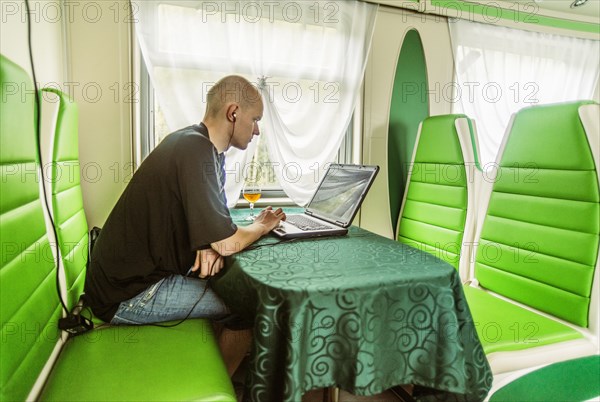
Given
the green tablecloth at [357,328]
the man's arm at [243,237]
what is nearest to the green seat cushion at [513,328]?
the green tablecloth at [357,328]

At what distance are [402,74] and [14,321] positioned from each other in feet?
8.37

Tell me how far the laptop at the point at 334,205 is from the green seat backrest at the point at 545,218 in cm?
64

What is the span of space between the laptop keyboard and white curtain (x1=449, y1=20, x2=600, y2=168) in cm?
158

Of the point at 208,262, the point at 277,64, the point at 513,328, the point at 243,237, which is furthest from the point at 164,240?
the point at 277,64

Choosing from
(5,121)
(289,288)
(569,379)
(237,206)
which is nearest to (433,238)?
(569,379)

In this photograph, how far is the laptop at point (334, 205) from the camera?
5.36 feet

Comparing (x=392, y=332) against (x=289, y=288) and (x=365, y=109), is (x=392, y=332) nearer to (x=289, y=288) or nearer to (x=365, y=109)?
(x=289, y=288)

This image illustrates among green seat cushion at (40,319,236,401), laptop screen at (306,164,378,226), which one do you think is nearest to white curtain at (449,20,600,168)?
laptop screen at (306,164,378,226)

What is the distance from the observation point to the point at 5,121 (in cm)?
88

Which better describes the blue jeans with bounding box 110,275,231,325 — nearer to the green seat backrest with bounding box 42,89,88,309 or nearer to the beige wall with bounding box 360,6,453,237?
the green seat backrest with bounding box 42,89,88,309

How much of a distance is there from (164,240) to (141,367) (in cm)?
40

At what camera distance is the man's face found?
5.23ft

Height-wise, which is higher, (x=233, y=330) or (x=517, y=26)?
(x=517, y=26)

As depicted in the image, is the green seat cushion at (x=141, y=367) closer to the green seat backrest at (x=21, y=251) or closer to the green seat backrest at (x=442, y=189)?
the green seat backrest at (x=21, y=251)
